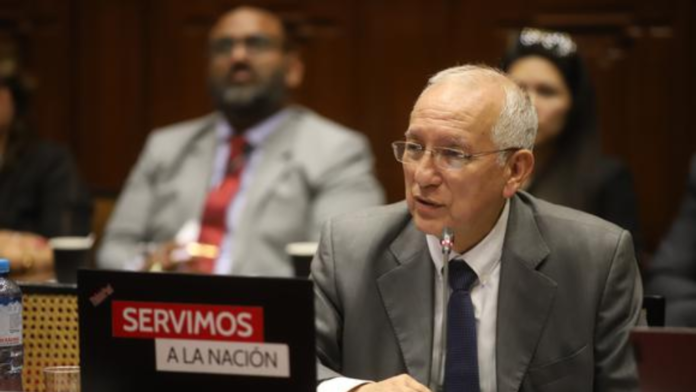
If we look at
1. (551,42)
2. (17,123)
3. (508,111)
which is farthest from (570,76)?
(17,123)

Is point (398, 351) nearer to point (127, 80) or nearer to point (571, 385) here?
point (571, 385)

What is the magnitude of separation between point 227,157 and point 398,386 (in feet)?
7.88

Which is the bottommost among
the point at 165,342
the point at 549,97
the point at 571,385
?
the point at 571,385

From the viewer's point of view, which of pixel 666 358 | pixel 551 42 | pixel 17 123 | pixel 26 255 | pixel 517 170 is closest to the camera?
pixel 666 358

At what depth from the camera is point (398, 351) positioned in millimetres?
2449

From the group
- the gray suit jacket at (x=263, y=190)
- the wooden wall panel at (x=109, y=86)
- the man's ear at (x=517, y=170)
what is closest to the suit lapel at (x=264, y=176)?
the gray suit jacket at (x=263, y=190)

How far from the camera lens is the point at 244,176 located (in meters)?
4.39

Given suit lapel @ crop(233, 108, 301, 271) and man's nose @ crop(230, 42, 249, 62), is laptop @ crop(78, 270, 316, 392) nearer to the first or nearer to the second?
suit lapel @ crop(233, 108, 301, 271)

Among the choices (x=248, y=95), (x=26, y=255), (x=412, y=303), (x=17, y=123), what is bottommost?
(x=26, y=255)

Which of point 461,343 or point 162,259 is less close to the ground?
point 461,343

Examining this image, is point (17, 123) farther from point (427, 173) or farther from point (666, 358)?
point (666, 358)

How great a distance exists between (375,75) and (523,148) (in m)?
2.81

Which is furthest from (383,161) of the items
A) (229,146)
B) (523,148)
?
(523,148)

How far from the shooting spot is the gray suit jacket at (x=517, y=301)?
2387mm
